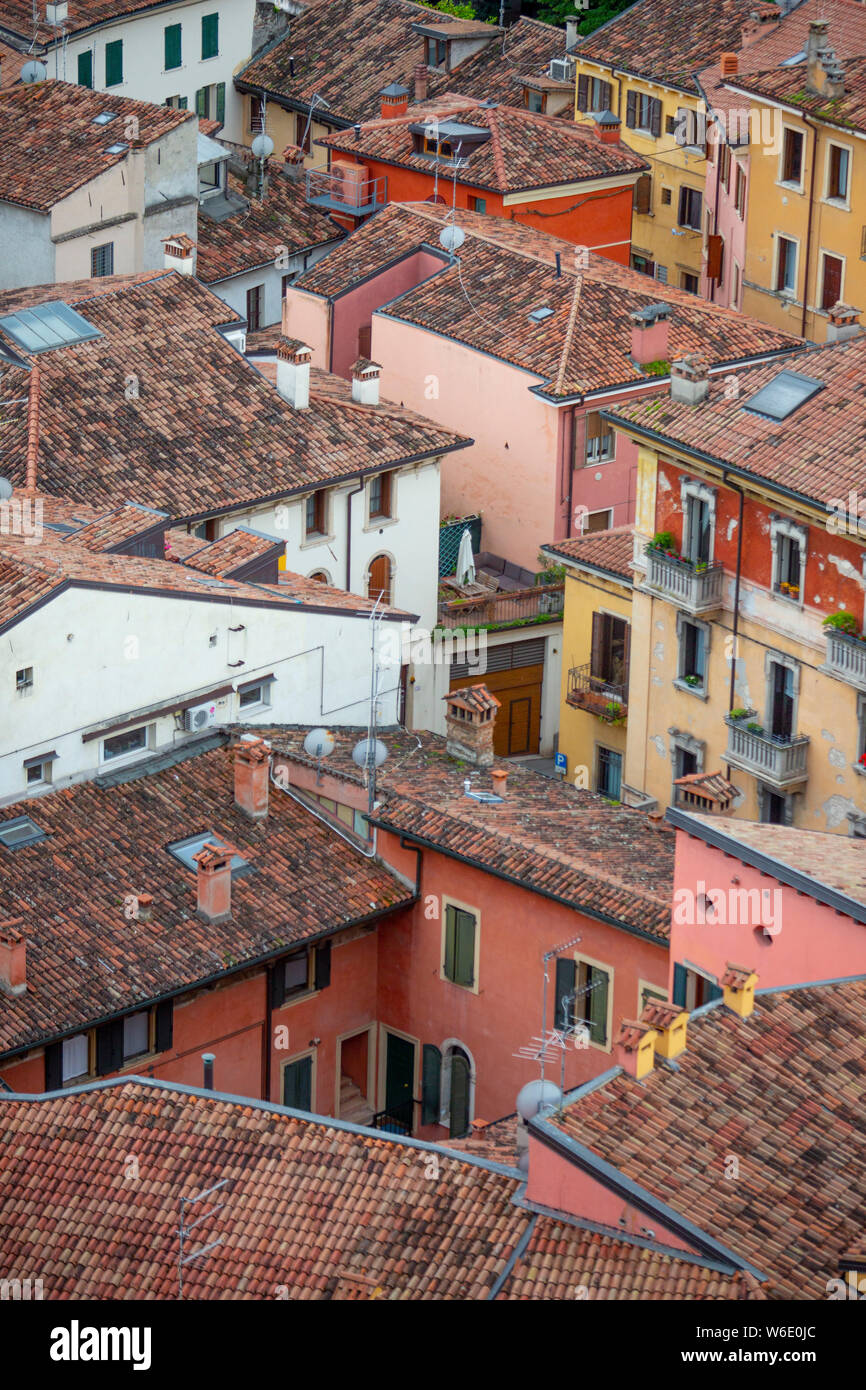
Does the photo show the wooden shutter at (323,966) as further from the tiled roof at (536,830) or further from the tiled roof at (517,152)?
the tiled roof at (517,152)

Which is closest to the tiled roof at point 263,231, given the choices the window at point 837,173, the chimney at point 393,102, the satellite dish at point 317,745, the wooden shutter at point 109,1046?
the chimney at point 393,102

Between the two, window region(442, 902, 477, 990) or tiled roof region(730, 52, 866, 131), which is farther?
tiled roof region(730, 52, 866, 131)

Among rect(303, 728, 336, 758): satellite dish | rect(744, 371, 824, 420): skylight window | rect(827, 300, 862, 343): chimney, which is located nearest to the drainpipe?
rect(827, 300, 862, 343): chimney

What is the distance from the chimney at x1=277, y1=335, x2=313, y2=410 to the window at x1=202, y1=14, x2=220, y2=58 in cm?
3417

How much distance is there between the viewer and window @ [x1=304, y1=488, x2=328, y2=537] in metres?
68.2

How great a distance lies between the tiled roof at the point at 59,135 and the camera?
261ft

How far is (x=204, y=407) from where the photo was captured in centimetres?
6775

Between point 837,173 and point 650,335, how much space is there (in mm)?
10760

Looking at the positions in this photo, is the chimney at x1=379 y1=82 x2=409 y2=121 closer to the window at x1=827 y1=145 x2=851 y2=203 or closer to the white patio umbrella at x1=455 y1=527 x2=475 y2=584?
the window at x1=827 y1=145 x2=851 y2=203

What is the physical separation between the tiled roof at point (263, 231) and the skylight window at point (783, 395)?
2849 cm

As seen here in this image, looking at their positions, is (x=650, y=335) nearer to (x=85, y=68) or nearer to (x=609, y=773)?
(x=609, y=773)

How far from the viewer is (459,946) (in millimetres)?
55219

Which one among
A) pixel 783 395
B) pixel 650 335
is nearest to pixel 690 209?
pixel 650 335
